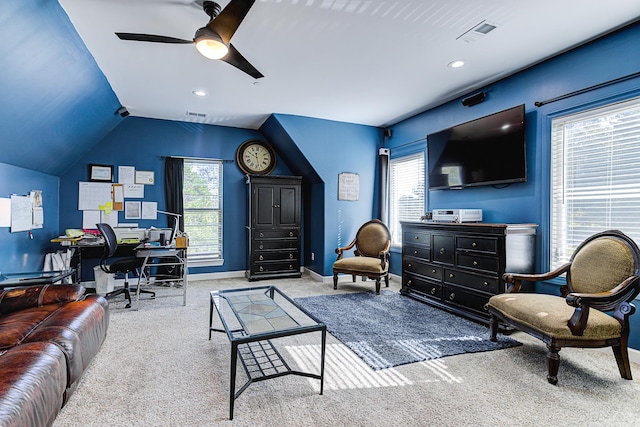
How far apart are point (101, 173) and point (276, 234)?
106 inches

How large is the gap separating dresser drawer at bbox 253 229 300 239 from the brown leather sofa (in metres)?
2.78

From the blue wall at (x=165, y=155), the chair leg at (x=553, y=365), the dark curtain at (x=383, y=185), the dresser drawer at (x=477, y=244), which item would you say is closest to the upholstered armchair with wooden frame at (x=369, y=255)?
Result: the dark curtain at (x=383, y=185)

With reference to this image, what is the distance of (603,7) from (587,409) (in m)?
2.67

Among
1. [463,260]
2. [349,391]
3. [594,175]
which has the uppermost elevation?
[594,175]

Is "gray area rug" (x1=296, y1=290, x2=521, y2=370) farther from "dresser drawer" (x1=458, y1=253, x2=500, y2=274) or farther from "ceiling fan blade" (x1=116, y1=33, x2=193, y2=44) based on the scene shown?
"ceiling fan blade" (x1=116, y1=33, x2=193, y2=44)

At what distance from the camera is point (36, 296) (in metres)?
2.21

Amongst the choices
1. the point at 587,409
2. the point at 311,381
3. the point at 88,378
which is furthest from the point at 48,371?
the point at 587,409

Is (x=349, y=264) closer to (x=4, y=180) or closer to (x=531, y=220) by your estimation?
(x=531, y=220)

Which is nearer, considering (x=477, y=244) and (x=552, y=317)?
(x=552, y=317)

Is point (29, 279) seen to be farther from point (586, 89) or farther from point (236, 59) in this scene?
point (586, 89)

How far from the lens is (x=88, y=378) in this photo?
2.12 m

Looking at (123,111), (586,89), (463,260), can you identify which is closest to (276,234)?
(123,111)

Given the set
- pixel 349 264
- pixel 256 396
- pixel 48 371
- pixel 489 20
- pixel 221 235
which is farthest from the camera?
pixel 221 235

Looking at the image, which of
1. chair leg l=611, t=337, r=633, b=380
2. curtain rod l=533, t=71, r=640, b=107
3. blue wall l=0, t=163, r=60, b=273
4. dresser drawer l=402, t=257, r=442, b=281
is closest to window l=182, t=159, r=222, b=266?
blue wall l=0, t=163, r=60, b=273
